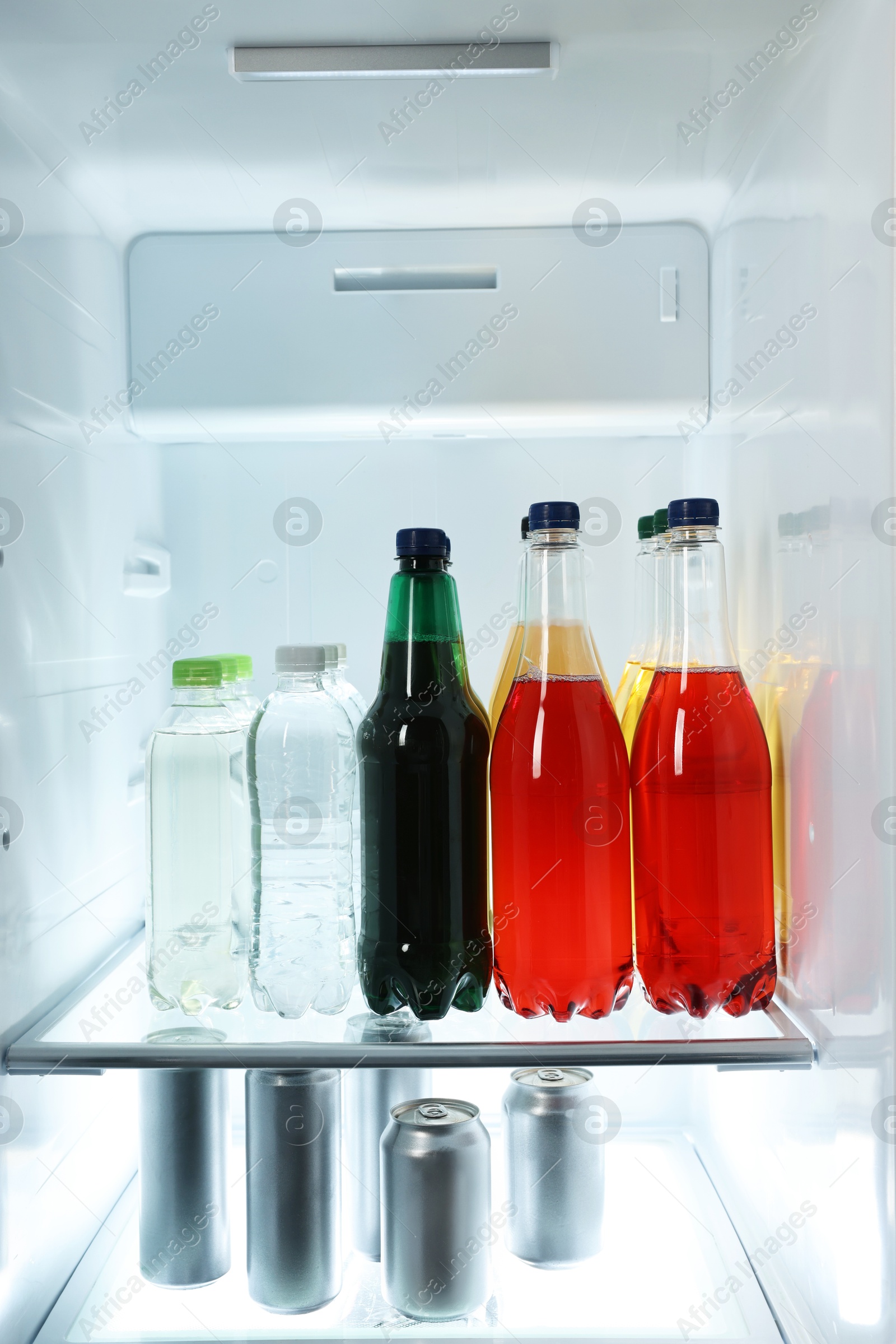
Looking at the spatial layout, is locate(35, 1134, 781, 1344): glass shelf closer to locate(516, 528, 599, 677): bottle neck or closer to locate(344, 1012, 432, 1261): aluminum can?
locate(344, 1012, 432, 1261): aluminum can

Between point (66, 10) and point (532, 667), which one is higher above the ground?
point (66, 10)

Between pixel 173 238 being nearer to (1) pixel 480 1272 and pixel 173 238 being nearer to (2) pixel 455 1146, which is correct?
(2) pixel 455 1146

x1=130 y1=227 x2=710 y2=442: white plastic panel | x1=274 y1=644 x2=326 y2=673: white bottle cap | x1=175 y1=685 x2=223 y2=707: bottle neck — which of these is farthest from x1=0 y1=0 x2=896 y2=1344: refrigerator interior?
x1=274 y1=644 x2=326 y2=673: white bottle cap

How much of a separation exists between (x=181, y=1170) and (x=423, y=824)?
389mm

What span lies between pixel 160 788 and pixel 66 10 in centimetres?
59

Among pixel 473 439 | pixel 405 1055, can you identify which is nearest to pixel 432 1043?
pixel 405 1055

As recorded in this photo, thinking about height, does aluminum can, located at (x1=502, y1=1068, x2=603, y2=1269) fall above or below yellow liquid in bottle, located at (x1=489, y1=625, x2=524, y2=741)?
below

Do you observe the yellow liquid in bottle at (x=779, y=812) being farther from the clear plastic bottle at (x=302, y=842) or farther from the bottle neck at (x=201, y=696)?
the bottle neck at (x=201, y=696)

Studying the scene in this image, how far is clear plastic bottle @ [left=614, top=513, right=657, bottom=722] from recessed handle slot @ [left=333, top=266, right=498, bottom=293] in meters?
0.31

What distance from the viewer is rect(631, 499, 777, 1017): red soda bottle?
72cm

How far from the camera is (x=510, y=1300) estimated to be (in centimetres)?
85

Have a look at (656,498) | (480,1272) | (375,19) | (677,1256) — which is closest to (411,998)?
(480,1272)

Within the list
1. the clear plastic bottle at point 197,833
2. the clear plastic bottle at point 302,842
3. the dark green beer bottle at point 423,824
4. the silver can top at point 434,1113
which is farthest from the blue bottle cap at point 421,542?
the silver can top at point 434,1113

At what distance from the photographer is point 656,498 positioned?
1079 millimetres
